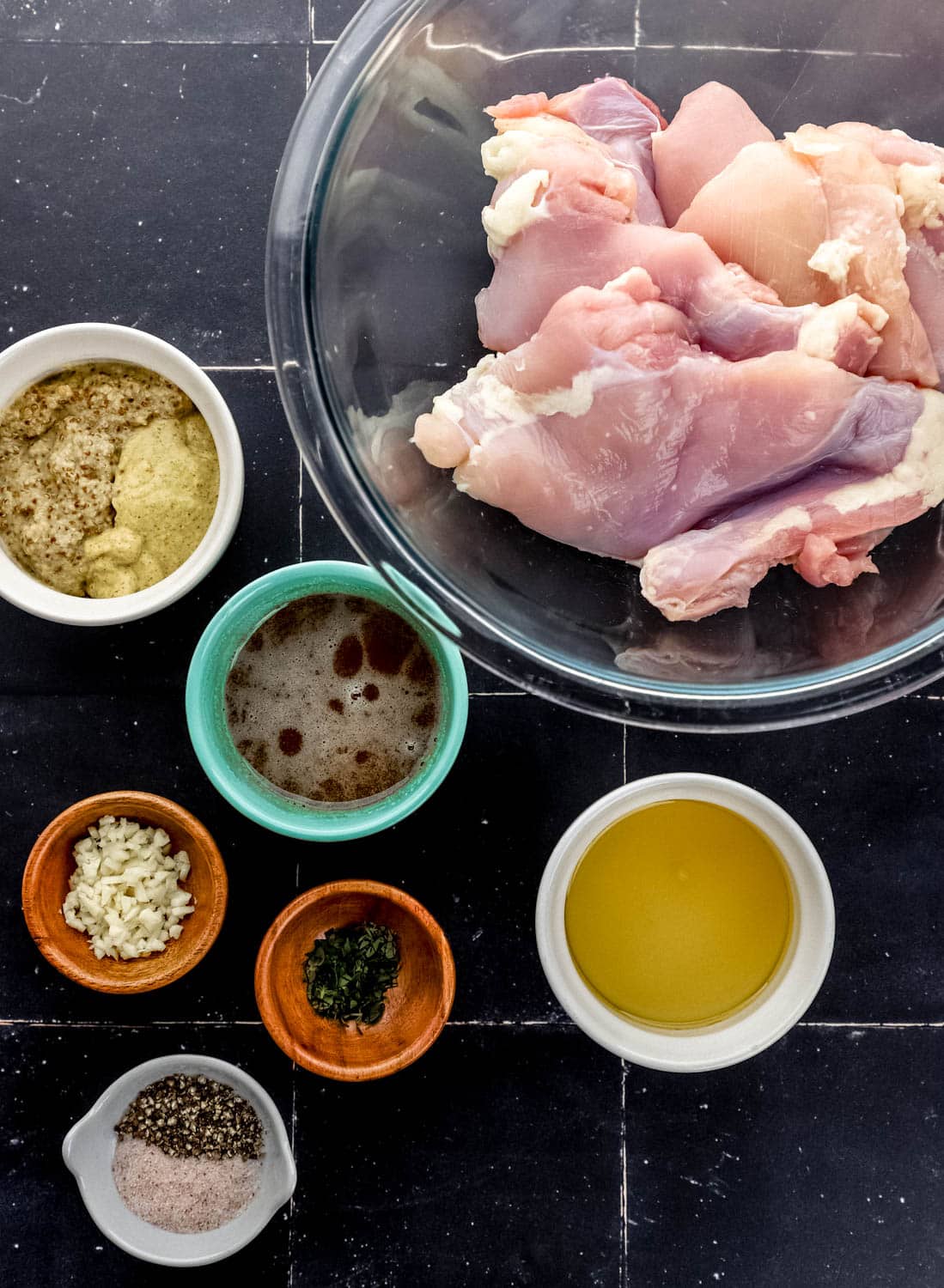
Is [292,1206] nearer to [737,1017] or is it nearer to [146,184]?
[737,1017]

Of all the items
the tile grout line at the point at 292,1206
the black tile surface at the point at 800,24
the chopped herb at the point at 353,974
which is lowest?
the tile grout line at the point at 292,1206

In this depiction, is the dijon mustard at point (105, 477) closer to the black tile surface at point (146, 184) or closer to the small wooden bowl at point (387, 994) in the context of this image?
the black tile surface at point (146, 184)

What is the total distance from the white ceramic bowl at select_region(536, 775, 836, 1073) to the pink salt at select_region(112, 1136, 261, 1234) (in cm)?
50

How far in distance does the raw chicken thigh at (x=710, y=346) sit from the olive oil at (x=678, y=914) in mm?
448

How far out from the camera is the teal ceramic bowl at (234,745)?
52.0 inches

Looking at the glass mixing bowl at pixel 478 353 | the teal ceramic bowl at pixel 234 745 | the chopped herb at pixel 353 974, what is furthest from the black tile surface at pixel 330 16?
the chopped herb at pixel 353 974

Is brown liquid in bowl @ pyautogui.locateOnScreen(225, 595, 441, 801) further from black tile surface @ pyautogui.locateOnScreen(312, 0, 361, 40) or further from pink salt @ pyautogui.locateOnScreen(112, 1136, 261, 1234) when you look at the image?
black tile surface @ pyautogui.locateOnScreen(312, 0, 361, 40)

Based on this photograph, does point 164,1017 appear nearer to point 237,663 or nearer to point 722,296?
point 237,663

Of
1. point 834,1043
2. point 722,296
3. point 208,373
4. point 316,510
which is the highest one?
point 722,296

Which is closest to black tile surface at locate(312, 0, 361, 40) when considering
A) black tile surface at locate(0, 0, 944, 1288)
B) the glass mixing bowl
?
black tile surface at locate(0, 0, 944, 1288)

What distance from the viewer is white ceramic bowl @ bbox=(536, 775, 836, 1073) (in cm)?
135

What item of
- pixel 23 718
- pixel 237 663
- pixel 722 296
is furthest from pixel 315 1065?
pixel 722 296

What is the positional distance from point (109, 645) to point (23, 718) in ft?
0.52

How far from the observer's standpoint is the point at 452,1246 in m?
1.49
